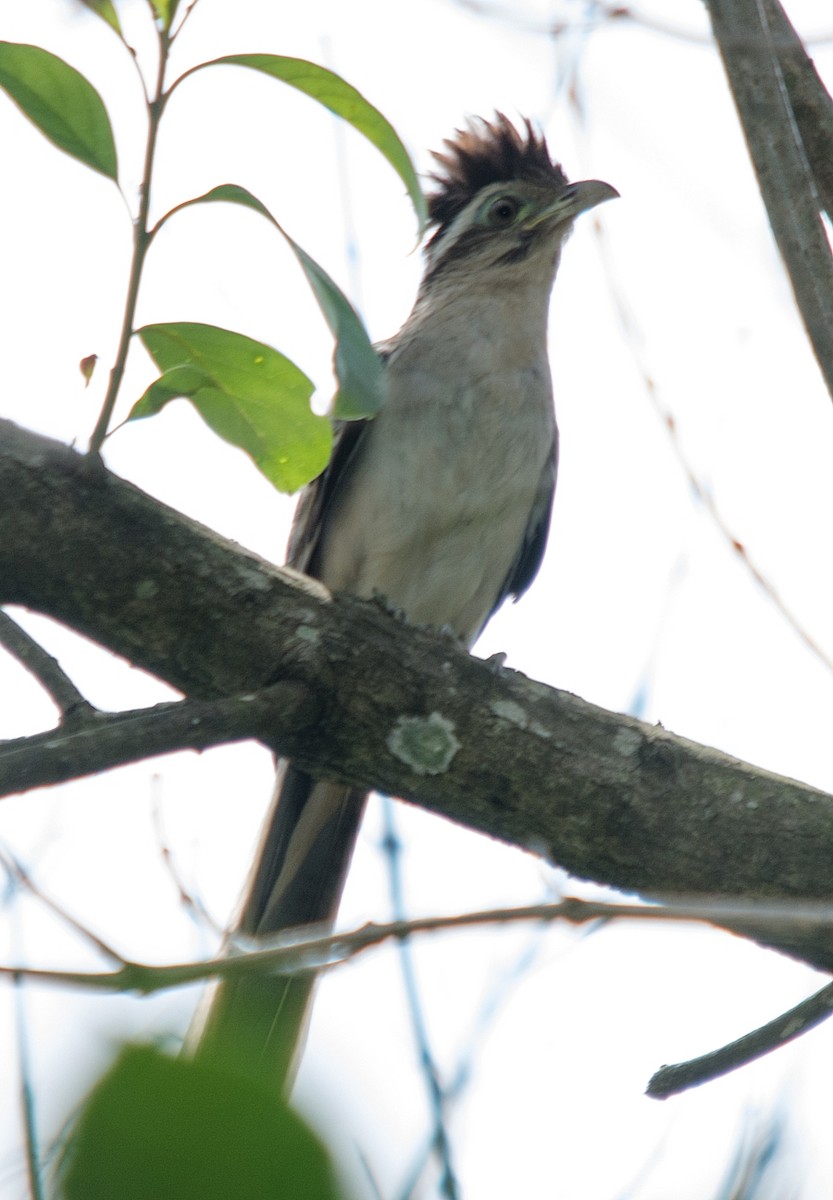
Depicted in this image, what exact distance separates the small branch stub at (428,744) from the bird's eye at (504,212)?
11.4 feet

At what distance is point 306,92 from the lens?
2.46 meters

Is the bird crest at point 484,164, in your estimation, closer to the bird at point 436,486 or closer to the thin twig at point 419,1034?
the bird at point 436,486

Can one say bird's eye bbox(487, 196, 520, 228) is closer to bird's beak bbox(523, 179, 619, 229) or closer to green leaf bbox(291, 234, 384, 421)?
bird's beak bbox(523, 179, 619, 229)

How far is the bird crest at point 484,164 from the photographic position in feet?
20.7

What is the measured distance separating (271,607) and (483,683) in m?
0.65

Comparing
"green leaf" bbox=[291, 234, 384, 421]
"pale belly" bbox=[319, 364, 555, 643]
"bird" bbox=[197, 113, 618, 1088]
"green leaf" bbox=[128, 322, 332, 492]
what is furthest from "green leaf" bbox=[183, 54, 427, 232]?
"pale belly" bbox=[319, 364, 555, 643]

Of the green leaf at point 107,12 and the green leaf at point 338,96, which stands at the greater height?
the green leaf at point 338,96

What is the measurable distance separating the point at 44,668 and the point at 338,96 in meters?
1.46

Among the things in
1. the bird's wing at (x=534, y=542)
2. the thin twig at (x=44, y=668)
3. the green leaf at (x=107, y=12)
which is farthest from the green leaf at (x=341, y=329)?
the bird's wing at (x=534, y=542)

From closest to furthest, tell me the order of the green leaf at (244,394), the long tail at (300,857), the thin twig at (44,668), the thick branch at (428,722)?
the green leaf at (244,394), the thin twig at (44,668), the thick branch at (428,722), the long tail at (300,857)

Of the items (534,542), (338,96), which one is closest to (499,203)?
(534,542)

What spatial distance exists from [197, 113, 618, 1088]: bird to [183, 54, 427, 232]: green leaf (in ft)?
8.25

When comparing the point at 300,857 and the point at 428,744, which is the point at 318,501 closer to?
the point at 300,857

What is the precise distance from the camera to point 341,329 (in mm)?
2422
